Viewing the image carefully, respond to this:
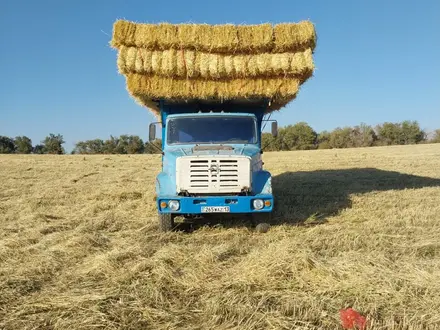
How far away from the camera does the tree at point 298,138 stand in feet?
A: 203

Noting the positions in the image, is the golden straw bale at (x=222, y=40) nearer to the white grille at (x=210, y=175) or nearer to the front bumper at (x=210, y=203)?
the white grille at (x=210, y=175)

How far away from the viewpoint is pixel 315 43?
28.0 ft

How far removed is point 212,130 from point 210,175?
1.48 meters

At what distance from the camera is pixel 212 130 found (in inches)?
302

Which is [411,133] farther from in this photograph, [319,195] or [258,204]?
[258,204]

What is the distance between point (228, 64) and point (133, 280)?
551 cm

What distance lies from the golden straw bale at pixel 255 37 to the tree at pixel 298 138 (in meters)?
54.0

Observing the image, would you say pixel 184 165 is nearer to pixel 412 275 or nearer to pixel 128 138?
pixel 412 275

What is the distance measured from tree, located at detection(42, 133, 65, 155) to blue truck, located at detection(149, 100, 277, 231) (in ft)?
184

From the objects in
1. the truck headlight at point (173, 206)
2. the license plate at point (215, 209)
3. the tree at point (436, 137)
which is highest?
the tree at point (436, 137)

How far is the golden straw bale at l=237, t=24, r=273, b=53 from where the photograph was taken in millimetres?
8352

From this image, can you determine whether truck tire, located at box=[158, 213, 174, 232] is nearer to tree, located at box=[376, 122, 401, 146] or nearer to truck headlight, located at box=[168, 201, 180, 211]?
truck headlight, located at box=[168, 201, 180, 211]

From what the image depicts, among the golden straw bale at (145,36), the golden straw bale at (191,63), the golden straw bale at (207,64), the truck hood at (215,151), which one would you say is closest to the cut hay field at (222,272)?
the truck hood at (215,151)

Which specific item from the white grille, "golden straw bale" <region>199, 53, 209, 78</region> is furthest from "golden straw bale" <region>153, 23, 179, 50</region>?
the white grille
